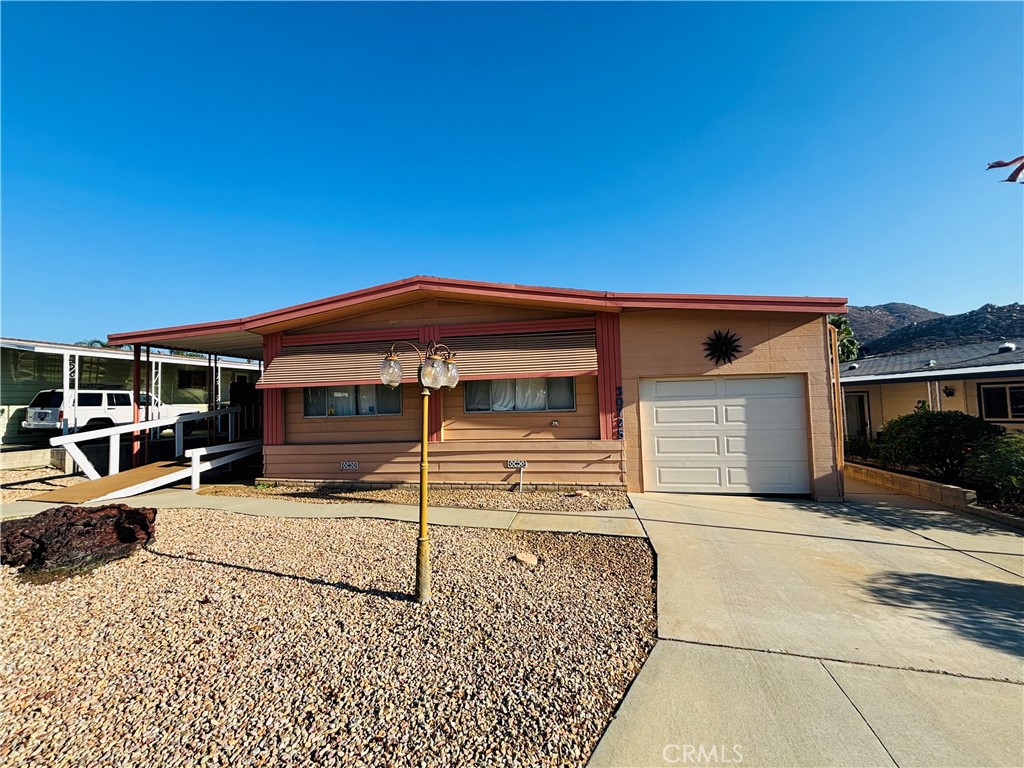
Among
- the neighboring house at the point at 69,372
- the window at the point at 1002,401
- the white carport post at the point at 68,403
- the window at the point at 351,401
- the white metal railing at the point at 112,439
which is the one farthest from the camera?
the neighboring house at the point at 69,372

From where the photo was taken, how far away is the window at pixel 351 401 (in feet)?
26.7

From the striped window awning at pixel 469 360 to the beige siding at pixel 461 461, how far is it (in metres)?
1.32

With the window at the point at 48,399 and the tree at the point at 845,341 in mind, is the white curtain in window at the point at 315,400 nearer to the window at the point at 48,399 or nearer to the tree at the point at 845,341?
the window at the point at 48,399

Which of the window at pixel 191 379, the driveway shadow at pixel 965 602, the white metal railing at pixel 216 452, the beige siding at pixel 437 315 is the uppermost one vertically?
the beige siding at pixel 437 315

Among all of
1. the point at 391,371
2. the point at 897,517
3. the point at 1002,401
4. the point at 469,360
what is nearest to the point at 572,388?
the point at 469,360

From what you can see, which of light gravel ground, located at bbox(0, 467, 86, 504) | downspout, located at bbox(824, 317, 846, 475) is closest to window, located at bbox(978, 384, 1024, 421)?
downspout, located at bbox(824, 317, 846, 475)

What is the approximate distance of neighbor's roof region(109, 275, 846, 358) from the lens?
263 inches

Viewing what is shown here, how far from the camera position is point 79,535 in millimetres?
4223

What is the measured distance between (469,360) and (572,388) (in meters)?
1.97

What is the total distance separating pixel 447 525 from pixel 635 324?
15.3 ft

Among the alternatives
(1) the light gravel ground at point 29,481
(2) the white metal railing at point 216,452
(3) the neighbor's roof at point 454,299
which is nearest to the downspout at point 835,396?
(3) the neighbor's roof at point 454,299

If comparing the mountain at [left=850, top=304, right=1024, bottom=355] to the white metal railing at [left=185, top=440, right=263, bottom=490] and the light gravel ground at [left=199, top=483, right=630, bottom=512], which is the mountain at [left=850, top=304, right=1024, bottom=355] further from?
the white metal railing at [left=185, top=440, right=263, bottom=490]

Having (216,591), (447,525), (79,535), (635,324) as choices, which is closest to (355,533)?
(447,525)

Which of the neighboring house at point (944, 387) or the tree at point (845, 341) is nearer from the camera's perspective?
the neighboring house at point (944, 387)
